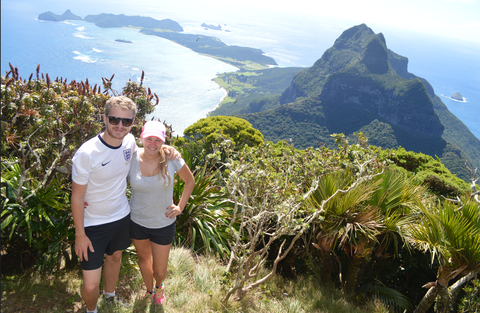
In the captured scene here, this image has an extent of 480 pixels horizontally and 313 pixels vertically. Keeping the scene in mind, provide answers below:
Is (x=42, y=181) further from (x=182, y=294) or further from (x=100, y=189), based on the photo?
(x=182, y=294)

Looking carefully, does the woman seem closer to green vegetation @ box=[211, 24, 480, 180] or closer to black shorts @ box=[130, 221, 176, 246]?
black shorts @ box=[130, 221, 176, 246]

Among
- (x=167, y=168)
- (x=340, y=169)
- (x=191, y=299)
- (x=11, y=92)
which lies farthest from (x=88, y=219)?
(x=340, y=169)

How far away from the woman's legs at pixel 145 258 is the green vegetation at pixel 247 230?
0.69ft

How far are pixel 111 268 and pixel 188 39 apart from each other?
519ft

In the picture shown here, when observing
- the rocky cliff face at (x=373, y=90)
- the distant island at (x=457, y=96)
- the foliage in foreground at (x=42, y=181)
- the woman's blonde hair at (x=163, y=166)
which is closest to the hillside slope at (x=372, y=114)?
the rocky cliff face at (x=373, y=90)

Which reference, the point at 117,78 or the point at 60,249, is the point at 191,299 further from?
the point at 117,78

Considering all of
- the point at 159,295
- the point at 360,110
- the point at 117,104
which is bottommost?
the point at 360,110

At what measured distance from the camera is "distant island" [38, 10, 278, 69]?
141500mm

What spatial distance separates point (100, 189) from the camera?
2.14m

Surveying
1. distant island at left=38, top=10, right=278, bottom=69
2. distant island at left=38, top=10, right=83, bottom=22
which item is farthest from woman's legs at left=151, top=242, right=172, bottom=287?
distant island at left=38, top=10, right=83, bottom=22

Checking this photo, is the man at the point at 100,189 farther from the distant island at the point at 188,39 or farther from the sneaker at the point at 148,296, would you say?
the distant island at the point at 188,39

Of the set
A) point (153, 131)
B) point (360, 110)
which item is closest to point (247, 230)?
point (153, 131)

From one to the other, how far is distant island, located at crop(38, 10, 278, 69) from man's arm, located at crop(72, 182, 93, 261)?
136918 mm

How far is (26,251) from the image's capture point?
281 centimetres
